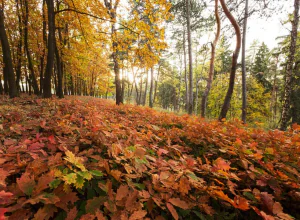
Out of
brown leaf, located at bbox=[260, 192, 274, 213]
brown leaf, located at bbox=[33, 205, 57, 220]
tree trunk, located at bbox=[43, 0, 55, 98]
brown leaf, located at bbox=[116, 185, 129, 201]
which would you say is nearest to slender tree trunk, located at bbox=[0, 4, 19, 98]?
tree trunk, located at bbox=[43, 0, 55, 98]

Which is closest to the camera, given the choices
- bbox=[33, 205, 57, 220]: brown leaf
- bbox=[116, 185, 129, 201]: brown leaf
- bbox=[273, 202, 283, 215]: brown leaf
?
bbox=[33, 205, 57, 220]: brown leaf

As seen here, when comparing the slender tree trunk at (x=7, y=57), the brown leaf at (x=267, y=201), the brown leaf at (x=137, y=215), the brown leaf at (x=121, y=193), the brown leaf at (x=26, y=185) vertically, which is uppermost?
the slender tree trunk at (x=7, y=57)

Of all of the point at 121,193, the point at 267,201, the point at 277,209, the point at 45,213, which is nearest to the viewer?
the point at 45,213

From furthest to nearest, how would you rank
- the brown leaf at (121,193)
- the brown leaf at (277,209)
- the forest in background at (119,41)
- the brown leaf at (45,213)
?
the forest in background at (119,41) < the brown leaf at (277,209) < the brown leaf at (121,193) < the brown leaf at (45,213)

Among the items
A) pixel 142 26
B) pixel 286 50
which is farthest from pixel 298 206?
pixel 286 50

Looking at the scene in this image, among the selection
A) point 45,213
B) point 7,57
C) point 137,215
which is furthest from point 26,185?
point 7,57

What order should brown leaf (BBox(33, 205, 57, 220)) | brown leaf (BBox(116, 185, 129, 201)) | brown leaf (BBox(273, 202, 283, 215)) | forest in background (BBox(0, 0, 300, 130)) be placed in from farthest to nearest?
forest in background (BBox(0, 0, 300, 130)) < brown leaf (BBox(273, 202, 283, 215)) < brown leaf (BBox(116, 185, 129, 201)) < brown leaf (BBox(33, 205, 57, 220))

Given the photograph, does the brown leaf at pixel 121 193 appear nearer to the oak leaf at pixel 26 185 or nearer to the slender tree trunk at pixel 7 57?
the oak leaf at pixel 26 185

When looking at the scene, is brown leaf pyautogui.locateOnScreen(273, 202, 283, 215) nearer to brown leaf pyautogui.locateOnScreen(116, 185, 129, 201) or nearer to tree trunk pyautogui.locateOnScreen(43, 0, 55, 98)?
brown leaf pyautogui.locateOnScreen(116, 185, 129, 201)

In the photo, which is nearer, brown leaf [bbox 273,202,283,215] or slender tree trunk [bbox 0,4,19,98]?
brown leaf [bbox 273,202,283,215]

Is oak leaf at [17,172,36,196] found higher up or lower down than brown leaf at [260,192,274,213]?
higher up

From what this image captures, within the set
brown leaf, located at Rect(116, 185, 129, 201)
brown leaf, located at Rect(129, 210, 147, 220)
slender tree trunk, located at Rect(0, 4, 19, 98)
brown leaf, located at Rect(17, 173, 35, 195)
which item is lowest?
brown leaf, located at Rect(129, 210, 147, 220)

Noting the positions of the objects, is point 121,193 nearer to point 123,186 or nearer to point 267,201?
point 123,186

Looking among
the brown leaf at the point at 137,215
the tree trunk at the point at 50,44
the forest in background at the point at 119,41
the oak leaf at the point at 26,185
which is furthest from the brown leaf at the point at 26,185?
the tree trunk at the point at 50,44
